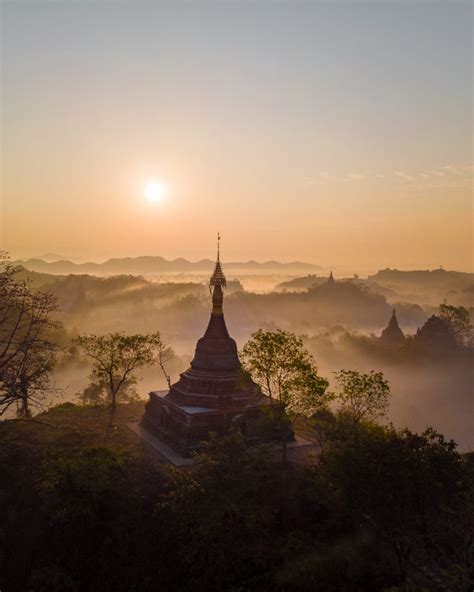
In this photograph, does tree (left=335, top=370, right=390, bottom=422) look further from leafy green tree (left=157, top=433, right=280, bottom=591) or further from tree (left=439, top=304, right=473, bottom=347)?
tree (left=439, top=304, right=473, bottom=347)

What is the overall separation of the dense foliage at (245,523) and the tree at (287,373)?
10.9 feet

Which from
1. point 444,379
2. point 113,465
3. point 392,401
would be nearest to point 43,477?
point 113,465

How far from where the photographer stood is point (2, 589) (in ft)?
68.2

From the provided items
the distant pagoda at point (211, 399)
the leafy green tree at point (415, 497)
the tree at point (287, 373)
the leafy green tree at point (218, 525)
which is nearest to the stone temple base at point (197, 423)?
the distant pagoda at point (211, 399)

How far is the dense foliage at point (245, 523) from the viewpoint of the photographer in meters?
18.0

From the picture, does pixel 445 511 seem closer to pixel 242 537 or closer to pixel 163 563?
pixel 242 537

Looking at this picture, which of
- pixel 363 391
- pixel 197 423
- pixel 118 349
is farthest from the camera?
pixel 118 349

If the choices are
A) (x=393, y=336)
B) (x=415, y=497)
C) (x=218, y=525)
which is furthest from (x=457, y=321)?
(x=218, y=525)

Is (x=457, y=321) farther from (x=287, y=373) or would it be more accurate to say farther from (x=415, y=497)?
(x=415, y=497)

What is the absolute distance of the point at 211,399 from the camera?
107ft

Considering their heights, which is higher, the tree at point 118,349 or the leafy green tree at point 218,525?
the tree at point 118,349

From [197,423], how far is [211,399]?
7.40 feet

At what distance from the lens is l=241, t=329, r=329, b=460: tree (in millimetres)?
27734

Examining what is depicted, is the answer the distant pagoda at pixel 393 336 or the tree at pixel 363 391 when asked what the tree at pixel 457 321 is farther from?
the tree at pixel 363 391
